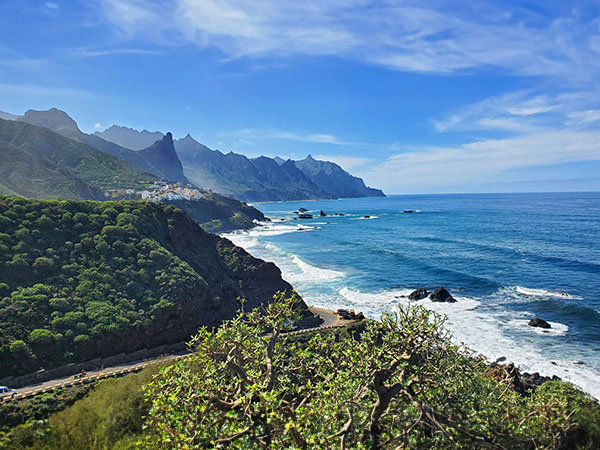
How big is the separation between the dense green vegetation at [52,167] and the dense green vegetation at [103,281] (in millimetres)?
46386

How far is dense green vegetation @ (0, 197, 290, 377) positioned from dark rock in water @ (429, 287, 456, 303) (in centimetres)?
1860

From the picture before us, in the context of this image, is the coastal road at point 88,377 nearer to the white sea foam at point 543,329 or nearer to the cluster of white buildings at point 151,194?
the white sea foam at point 543,329

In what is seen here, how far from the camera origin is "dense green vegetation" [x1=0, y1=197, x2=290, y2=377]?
2720 cm

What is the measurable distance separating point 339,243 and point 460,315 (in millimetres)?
51931

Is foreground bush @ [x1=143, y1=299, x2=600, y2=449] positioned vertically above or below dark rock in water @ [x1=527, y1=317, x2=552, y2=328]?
above

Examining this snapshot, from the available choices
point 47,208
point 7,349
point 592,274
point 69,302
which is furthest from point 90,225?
point 592,274

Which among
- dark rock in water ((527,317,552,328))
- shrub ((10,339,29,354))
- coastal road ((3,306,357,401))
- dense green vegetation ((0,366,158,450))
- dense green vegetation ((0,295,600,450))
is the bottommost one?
dark rock in water ((527,317,552,328))

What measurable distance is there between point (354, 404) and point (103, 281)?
1265 inches

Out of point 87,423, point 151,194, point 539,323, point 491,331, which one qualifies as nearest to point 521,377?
point 491,331

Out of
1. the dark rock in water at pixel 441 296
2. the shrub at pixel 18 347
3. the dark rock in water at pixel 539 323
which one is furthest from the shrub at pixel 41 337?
the dark rock in water at pixel 539 323

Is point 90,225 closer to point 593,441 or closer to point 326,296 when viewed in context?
point 326,296

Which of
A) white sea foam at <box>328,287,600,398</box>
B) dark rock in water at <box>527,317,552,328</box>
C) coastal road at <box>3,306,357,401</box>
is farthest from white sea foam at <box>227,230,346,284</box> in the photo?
coastal road at <box>3,306,357,401</box>

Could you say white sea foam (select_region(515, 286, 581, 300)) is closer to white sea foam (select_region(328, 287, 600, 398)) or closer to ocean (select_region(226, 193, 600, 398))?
ocean (select_region(226, 193, 600, 398))

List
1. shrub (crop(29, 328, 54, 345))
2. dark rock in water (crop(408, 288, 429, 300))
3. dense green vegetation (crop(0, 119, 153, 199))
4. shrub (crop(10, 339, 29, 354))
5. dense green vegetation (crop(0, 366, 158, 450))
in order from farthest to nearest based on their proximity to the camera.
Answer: dense green vegetation (crop(0, 119, 153, 199))
dark rock in water (crop(408, 288, 429, 300))
shrub (crop(29, 328, 54, 345))
shrub (crop(10, 339, 29, 354))
dense green vegetation (crop(0, 366, 158, 450))
